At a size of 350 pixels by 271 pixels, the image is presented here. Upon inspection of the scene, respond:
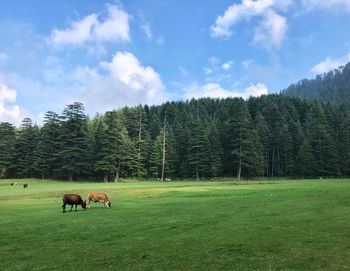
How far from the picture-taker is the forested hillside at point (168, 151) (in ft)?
→ 333

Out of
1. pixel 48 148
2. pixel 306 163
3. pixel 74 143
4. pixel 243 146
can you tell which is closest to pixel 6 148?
pixel 48 148

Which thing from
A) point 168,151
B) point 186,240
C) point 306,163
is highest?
point 168,151

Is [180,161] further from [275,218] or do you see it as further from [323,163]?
[275,218]

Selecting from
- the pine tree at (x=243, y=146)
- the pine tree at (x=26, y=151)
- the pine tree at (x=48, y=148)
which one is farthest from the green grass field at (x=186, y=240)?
the pine tree at (x=26, y=151)

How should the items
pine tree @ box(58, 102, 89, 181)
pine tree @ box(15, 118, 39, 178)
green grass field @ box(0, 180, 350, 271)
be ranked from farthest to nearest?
pine tree @ box(15, 118, 39, 178) < pine tree @ box(58, 102, 89, 181) < green grass field @ box(0, 180, 350, 271)

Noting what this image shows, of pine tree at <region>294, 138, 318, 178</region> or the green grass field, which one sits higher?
pine tree at <region>294, 138, 318, 178</region>

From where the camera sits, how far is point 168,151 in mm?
110312

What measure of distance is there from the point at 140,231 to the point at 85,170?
288 ft

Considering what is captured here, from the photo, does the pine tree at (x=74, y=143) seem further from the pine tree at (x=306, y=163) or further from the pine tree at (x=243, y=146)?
the pine tree at (x=306, y=163)

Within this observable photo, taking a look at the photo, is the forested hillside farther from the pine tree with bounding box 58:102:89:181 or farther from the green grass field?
the green grass field

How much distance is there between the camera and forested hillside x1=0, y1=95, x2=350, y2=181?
333 ft

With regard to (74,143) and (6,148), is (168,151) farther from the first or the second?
(6,148)

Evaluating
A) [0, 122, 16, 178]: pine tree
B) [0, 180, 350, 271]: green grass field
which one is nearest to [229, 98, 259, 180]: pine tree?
[0, 122, 16, 178]: pine tree

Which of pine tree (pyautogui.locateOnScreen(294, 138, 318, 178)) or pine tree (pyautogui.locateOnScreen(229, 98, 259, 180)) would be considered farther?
pine tree (pyautogui.locateOnScreen(294, 138, 318, 178))
